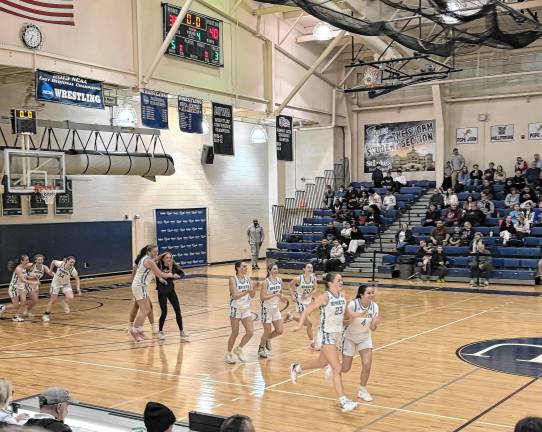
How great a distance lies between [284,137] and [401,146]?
7.74 meters

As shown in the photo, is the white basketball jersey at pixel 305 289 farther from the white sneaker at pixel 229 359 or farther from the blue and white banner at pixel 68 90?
the blue and white banner at pixel 68 90

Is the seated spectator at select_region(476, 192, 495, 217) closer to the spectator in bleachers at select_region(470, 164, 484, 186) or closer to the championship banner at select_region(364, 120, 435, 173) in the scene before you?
the spectator in bleachers at select_region(470, 164, 484, 186)

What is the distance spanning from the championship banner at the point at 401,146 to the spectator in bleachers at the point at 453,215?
16.6ft

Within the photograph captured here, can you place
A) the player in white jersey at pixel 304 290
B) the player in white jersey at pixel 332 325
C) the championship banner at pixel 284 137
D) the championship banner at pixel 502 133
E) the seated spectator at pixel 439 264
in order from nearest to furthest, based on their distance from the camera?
the player in white jersey at pixel 332 325
the player in white jersey at pixel 304 290
the seated spectator at pixel 439 264
the championship banner at pixel 284 137
the championship banner at pixel 502 133

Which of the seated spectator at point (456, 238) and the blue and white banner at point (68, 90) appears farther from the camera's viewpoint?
the seated spectator at point (456, 238)

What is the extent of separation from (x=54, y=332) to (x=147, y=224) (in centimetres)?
1202

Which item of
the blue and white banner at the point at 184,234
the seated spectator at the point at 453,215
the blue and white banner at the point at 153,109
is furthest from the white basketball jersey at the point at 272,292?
the blue and white banner at the point at 184,234

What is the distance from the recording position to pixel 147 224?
25.8 metres

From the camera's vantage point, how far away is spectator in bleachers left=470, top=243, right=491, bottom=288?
802 inches

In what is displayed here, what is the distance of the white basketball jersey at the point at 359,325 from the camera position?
842 centimetres

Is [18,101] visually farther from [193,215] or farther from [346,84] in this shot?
[346,84]

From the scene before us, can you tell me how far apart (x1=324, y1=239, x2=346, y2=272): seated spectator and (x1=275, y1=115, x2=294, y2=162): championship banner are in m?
3.34

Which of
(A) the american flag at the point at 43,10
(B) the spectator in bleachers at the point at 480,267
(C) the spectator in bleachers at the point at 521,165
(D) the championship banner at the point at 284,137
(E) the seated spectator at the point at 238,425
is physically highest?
(A) the american flag at the point at 43,10

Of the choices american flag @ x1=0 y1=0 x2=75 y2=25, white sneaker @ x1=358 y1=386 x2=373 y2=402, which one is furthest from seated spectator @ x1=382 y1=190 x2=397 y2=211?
white sneaker @ x1=358 y1=386 x2=373 y2=402
